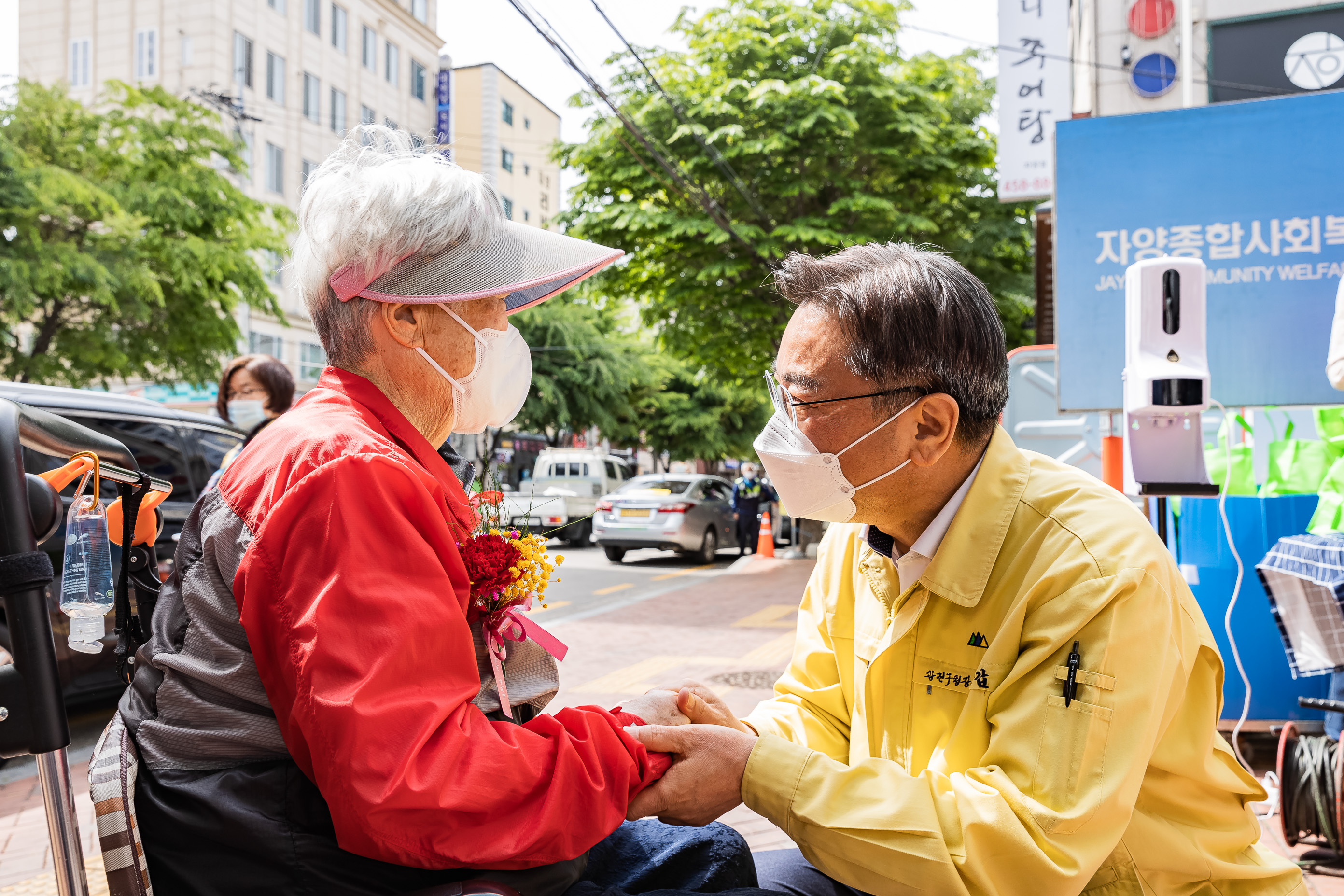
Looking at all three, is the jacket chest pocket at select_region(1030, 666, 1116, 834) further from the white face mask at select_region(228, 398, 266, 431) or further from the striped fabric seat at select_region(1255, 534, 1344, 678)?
the white face mask at select_region(228, 398, 266, 431)

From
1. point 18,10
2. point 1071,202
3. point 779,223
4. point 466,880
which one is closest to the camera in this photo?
point 466,880

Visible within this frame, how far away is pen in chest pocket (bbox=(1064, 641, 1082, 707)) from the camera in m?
1.48

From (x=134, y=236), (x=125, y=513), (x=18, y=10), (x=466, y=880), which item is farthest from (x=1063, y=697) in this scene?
(x=18, y=10)

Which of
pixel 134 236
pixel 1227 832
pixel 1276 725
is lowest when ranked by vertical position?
pixel 1276 725

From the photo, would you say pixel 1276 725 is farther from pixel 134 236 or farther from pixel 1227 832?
pixel 134 236

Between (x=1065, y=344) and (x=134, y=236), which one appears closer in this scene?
(x=1065, y=344)

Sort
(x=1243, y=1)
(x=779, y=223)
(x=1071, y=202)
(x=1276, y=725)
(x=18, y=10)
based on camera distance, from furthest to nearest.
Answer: (x=18, y=10) → (x=779, y=223) → (x=1243, y=1) → (x=1071, y=202) → (x=1276, y=725)

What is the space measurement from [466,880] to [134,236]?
12.8 metres

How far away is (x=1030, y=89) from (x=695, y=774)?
11.6 meters

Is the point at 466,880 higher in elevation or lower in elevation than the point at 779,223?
lower

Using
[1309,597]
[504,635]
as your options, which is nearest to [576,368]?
[1309,597]

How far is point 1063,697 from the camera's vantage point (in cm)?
149

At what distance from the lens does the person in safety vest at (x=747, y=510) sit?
17.0 metres

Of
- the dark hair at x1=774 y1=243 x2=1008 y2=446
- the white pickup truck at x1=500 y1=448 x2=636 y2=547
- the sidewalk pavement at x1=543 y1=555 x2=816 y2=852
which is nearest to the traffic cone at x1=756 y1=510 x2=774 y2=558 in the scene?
the white pickup truck at x1=500 y1=448 x2=636 y2=547
